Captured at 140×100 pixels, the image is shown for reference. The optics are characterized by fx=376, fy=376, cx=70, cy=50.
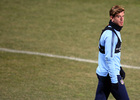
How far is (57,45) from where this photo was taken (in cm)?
1228

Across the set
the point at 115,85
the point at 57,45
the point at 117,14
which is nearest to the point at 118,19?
the point at 117,14

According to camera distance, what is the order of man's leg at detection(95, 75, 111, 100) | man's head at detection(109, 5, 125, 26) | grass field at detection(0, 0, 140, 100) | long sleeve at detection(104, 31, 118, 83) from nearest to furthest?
1. long sleeve at detection(104, 31, 118, 83)
2. man's head at detection(109, 5, 125, 26)
3. man's leg at detection(95, 75, 111, 100)
4. grass field at detection(0, 0, 140, 100)

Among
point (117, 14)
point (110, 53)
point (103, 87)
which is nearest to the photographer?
point (110, 53)

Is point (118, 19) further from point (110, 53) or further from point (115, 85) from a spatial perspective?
point (115, 85)

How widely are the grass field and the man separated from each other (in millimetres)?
2219

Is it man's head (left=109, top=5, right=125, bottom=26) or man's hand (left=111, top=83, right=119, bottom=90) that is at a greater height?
man's head (left=109, top=5, right=125, bottom=26)

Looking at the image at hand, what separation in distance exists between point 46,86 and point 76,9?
7.36 metres

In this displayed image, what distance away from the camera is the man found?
228 inches

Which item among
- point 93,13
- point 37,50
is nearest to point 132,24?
point 93,13

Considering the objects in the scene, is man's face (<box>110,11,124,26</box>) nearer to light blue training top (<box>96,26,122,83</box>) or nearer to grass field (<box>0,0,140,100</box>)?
light blue training top (<box>96,26,122,83</box>)

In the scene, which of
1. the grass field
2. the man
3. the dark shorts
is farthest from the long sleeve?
the grass field

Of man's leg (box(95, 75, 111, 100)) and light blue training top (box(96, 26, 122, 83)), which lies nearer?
light blue training top (box(96, 26, 122, 83))

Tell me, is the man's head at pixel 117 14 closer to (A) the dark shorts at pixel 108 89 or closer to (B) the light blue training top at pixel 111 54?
(B) the light blue training top at pixel 111 54

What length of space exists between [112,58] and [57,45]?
659 centimetres
